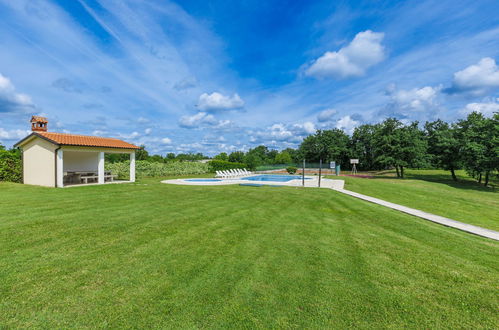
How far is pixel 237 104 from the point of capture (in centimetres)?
3900

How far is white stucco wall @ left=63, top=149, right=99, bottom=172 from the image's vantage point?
15.4m

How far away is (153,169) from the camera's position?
68.7 ft

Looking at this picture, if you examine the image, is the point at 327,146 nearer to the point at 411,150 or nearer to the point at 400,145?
the point at 400,145

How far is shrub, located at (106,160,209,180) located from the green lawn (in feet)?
44.6

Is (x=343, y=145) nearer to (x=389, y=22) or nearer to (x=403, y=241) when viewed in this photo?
(x=389, y=22)

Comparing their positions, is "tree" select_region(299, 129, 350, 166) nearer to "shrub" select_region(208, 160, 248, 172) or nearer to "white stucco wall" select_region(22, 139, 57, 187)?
"shrub" select_region(208, 160, 248, 172)

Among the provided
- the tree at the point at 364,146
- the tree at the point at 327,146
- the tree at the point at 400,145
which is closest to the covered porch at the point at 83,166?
the tree at the point at 400,145

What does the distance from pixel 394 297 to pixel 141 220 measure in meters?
5.13

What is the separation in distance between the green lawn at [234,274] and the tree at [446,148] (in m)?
24.5

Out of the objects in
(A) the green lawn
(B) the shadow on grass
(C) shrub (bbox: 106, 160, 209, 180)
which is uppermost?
(C) shrub (bbox: 106, 160, 209, 180)

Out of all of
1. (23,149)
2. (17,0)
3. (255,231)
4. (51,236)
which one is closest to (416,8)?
(255,231)

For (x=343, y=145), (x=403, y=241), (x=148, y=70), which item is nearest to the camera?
(x=403, y=241)

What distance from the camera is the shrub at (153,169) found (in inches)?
722

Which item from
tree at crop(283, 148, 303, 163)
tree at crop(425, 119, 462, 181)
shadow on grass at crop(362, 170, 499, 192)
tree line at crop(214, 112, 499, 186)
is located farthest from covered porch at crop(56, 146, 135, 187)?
tree at crop(283, 148, 303, 163)
